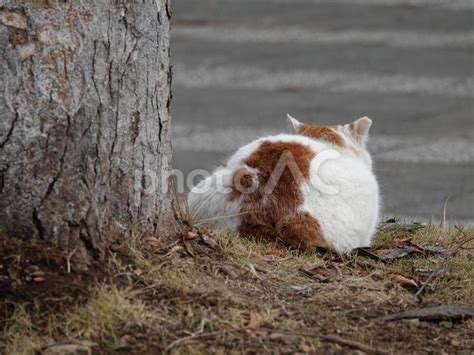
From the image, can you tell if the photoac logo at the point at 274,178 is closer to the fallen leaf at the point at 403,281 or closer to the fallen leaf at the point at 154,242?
the fallen leaf at the point at 154,242

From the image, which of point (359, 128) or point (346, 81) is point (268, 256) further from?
point (346, 81)

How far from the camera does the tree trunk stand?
3.75 meters

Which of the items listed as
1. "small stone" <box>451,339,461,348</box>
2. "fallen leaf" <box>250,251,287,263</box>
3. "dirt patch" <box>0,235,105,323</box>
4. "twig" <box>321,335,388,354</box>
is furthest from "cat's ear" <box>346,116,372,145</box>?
"dirt patch" <box>0,235,105,323</box>

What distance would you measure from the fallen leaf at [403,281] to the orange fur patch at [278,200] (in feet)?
1.47

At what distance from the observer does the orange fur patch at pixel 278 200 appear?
15.4 ft

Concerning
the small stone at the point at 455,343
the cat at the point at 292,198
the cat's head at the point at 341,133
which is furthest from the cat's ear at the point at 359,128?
the small stone at the point at 455,343

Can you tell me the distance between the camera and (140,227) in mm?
4125

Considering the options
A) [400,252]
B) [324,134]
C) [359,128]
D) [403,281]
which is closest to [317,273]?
[403,281]

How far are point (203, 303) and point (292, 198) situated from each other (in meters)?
1.03

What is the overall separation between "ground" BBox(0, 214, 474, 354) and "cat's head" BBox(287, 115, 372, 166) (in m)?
1.11

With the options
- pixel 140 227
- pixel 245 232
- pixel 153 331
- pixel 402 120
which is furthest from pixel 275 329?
pixel 402 120

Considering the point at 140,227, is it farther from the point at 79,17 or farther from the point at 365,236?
the point at 365,236

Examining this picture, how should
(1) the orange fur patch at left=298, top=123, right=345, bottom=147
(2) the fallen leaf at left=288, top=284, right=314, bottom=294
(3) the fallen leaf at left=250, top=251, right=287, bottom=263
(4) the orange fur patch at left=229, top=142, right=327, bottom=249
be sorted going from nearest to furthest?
(2) the fallen leaf at left=288, top=284, right=314, bottom=294
(3) the fallen leaf at left=250, top=251, right=287, bottom=263
(4) the orange fur patch at left=229, top=142, right=327, bottom=249
(1) the orange fur patch at left=298, top=123, right=345, bottom=147

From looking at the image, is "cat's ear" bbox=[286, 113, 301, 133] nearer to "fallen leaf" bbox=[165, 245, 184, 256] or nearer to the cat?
the cat
